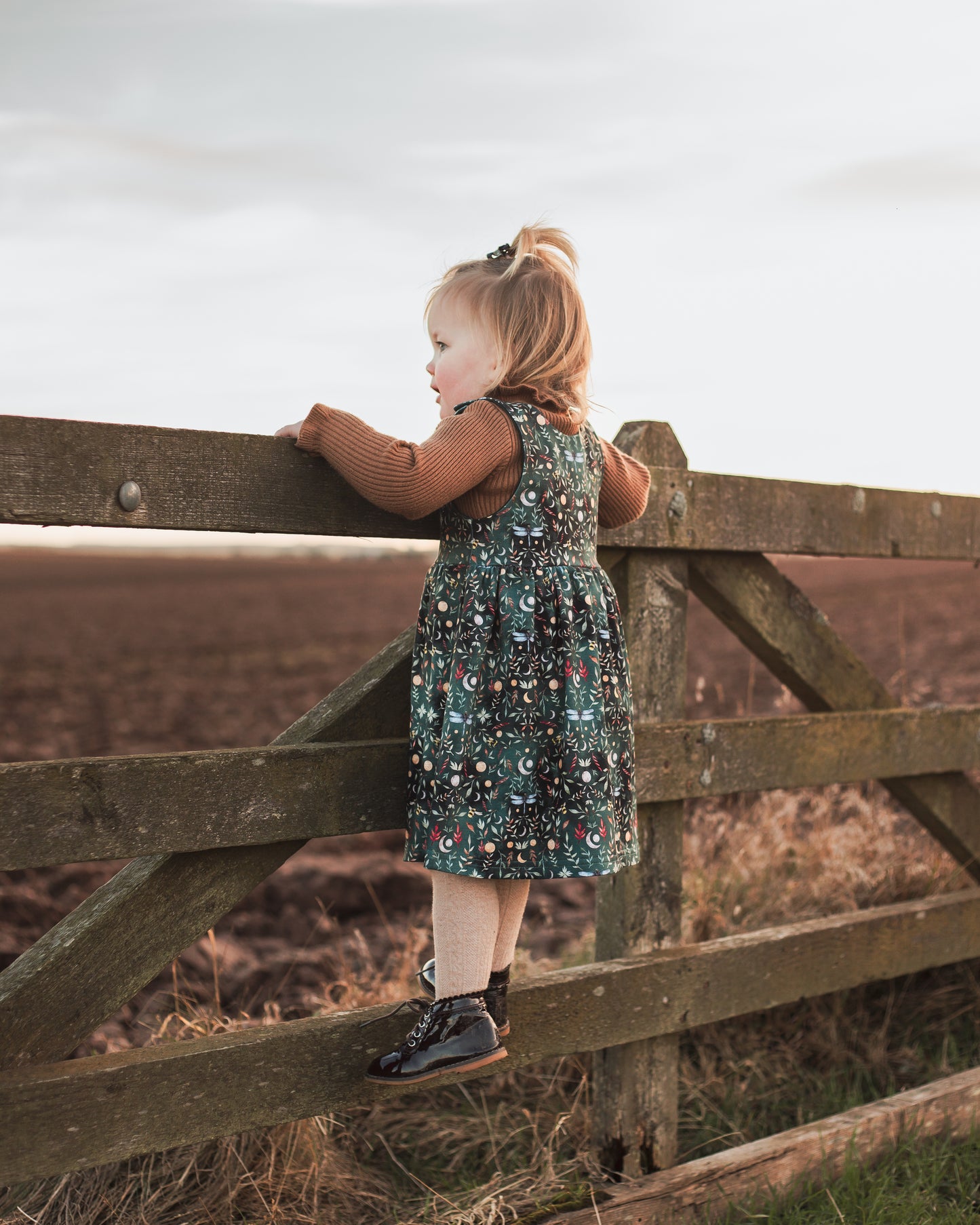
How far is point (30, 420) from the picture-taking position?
1.76 meters

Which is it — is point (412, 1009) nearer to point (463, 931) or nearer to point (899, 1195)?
point (463, 931)

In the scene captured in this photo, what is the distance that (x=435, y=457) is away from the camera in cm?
192

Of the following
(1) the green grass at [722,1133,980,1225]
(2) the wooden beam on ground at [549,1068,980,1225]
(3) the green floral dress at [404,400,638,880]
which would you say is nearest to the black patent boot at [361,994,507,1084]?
(3) the green floral dress at [404,400,638,880]

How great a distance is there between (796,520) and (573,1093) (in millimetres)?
1580

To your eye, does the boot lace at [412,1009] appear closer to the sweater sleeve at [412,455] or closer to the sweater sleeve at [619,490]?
the sweater sleeve at [412,455]

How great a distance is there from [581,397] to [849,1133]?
180 centimetres

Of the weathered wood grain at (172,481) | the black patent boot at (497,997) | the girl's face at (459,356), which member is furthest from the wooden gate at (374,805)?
the girl's face at (459,356)

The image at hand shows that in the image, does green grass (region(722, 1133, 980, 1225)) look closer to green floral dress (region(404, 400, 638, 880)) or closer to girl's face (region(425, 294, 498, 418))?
green floral dress (region(404, 400, 638, 880))

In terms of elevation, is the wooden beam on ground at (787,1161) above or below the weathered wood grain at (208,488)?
below

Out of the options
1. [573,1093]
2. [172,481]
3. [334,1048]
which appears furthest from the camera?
[573,1093]

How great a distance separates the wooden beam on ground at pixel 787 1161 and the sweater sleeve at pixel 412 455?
1459mm

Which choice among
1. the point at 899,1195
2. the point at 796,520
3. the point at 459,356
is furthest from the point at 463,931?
the point at 796,520

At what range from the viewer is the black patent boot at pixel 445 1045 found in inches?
77.4

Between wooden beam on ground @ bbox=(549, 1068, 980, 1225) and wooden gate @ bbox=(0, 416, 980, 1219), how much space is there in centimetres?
18
